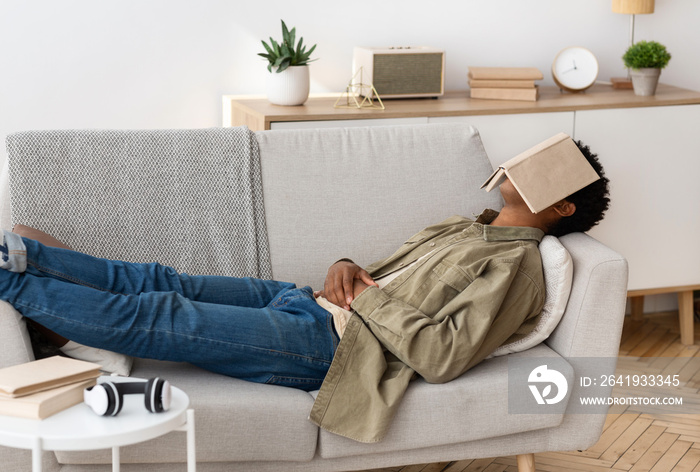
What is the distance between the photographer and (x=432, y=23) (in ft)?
10.7

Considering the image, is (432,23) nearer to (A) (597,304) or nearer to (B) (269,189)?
(B) (269,189)

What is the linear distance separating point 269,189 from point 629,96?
1.56m

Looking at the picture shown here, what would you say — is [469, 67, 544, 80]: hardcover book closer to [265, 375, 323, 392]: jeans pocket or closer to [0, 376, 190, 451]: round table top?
[265, 375, 323, 392]: jeans pocket

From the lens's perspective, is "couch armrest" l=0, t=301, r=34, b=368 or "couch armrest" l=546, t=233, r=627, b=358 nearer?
"couch armrest" l=0, t=301, r=34, b=368

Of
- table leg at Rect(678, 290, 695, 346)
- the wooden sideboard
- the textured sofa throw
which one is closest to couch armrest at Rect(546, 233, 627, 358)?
the textured sofa throw

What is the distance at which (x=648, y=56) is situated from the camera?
123 inches

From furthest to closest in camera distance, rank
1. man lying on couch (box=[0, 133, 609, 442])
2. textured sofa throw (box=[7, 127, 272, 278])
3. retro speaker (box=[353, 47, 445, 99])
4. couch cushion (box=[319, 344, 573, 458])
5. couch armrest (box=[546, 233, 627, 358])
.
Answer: retro speaker (box=[353, 47, 445, 99]) < textured sofa throw (box=[7, 127, 272, 278]) < couch armrest (box=[546, 233, 627, 358]) < couch cushion (box=[319, 344, 573, 458]) < man lying on couch (box=[0, 133, 609, 442])

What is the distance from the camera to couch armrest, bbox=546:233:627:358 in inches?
74.9

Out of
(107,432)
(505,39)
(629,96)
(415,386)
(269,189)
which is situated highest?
(505,39)

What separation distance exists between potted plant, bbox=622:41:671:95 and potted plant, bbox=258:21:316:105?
123cm

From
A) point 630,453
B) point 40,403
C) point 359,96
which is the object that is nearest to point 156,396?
point 40,403

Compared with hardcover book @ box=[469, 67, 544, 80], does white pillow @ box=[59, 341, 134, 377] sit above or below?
below

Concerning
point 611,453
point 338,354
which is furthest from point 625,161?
point 338,354

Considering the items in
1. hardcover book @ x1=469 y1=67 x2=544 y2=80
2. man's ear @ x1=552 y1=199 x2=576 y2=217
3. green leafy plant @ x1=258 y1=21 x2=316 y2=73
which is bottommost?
man's ear @ x1=552 y1=199 x2=576 y2=217
